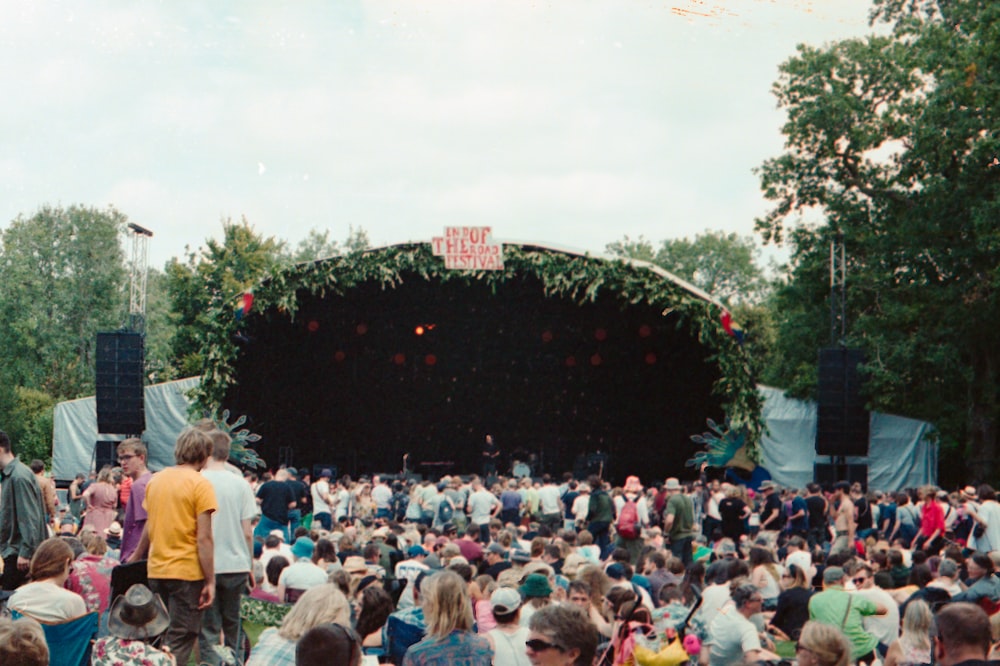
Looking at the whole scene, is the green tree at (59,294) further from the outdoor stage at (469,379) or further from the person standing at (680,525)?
the person standing at (680,525)

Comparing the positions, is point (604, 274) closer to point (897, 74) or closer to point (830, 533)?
point (830, 533)

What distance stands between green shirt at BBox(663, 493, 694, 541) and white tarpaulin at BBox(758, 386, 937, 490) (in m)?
Result: 11.6

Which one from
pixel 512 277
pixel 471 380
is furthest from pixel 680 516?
pixel 471 380

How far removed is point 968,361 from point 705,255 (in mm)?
57193

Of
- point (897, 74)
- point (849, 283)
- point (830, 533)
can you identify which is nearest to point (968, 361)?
point (849, 283)

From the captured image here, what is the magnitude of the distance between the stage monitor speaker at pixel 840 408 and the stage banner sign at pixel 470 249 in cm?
687

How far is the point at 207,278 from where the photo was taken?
5531cm

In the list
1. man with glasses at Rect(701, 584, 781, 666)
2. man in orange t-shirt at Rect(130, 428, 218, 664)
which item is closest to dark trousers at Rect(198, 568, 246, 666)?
man in orange t-shirt at Rect(130, 428, 218, 664)

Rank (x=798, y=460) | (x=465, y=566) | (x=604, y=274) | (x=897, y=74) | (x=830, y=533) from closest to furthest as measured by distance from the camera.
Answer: (x=465, y=566) < (x=830, y=533) < (x=604, y=274) < (x=798, y=460) < (x=897, y=74)

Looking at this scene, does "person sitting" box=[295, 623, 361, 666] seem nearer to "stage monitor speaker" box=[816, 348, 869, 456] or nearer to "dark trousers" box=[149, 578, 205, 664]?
"dark trousers" box=[149, 578, 205, 664]

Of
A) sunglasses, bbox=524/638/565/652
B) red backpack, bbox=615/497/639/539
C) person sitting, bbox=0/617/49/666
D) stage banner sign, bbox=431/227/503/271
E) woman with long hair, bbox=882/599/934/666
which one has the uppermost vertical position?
stage banner sign, bbox=431/227/503/271

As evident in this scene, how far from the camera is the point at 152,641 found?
16.0ft

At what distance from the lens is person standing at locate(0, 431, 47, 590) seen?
703cm

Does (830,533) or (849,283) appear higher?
(849,283)
